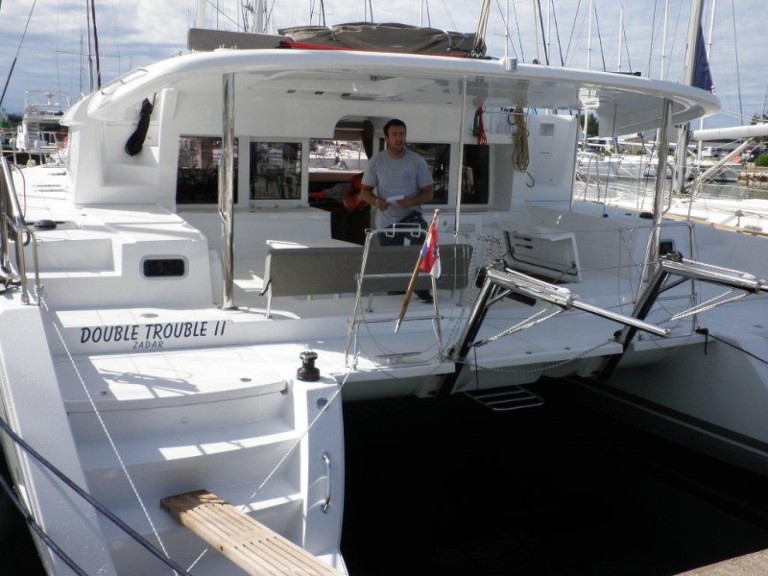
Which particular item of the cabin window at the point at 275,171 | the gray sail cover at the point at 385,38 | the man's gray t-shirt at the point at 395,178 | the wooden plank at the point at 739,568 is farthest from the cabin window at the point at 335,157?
the wooden plank at the point at 739,568

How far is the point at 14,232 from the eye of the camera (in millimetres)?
4363

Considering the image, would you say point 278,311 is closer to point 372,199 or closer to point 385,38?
point 372,199

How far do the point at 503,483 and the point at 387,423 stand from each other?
124 cm

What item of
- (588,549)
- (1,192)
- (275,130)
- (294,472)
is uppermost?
(275,130)

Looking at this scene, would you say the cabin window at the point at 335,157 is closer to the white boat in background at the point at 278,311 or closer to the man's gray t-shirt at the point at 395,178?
the white boat in background at the point at 278,311

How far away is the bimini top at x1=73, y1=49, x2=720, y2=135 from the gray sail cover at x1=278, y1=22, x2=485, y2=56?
19 centimetres

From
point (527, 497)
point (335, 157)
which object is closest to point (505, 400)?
point (527, 497)

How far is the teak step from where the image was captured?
3193 mm

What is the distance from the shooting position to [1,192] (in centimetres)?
433

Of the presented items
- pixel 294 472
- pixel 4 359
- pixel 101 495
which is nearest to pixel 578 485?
pixel 294 472

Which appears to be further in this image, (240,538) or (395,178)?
(395,178)

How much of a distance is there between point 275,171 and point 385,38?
8.71ft

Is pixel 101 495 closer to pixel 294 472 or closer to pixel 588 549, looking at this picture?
pixel 294 472

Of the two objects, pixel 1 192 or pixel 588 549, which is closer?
pixel 1 192
